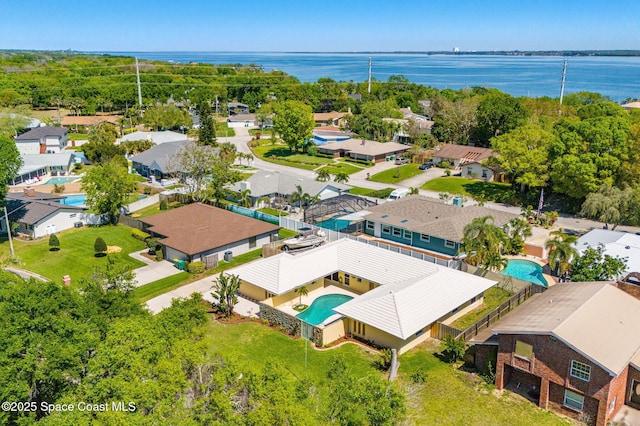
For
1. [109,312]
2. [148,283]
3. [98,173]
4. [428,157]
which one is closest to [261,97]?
[428,157]

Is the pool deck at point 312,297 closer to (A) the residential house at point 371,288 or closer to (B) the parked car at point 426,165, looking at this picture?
(A) the residential house at point 371,288

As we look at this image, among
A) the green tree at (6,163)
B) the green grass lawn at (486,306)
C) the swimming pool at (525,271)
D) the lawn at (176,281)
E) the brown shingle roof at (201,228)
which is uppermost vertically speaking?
the green tree at (6,163)

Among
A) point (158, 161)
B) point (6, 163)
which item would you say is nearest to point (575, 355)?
point (6, 163)

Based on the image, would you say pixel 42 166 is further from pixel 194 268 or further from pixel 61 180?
pixel 194 268

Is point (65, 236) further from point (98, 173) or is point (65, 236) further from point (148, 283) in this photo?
point (148, 283)

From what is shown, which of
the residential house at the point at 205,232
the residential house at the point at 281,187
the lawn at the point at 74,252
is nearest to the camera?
the lawn at the point at 74,252

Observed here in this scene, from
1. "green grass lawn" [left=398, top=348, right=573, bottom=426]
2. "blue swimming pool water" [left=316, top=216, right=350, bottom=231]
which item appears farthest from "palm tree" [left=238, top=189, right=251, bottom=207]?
"green grass lawn" [left=398, top=348, right=573, bottom=426]

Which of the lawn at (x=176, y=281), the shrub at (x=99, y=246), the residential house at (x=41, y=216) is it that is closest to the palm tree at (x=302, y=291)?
the lawn at (x=176, y=281)
